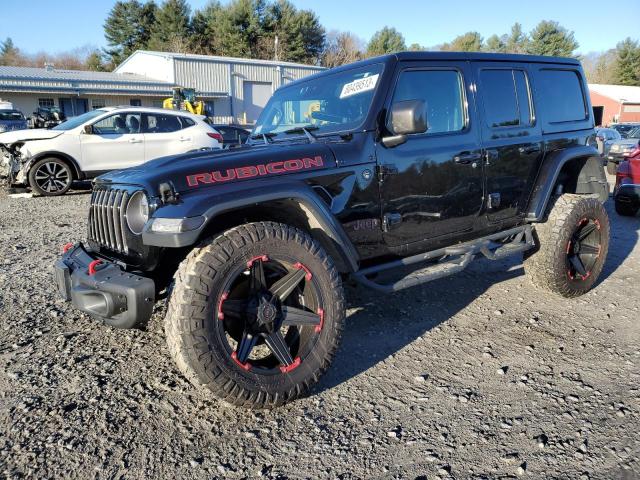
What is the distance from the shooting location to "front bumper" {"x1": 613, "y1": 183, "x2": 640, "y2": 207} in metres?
7.96

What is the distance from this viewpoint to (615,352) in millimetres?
3619

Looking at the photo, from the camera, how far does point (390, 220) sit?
3.42 metres

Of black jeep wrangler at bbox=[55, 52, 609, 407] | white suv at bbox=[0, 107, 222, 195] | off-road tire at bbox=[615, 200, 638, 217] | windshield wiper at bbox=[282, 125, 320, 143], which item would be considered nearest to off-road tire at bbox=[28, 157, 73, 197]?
white suv at bbox=[0, 107, 222, 195]

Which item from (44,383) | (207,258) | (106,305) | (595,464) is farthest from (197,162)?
(595,464)

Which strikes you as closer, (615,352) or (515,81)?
(615,352)

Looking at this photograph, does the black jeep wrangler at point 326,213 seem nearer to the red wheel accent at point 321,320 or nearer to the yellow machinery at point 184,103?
the red wheel accent at point 321,320

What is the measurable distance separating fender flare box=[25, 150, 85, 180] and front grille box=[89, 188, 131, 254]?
7.80 metres

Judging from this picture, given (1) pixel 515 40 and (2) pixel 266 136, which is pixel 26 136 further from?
(1) pixel 515 40

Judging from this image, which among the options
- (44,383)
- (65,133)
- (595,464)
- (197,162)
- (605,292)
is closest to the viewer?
(595,464)

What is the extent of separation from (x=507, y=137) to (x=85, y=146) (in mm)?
8925

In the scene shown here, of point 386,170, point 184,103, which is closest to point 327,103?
point 386,170

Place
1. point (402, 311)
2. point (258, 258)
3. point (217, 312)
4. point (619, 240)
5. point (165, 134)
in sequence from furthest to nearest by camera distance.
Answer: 1. point (165, 134)
2. point (619, 240)
3. point (402, 311)
4. point (258, 258)
5. point (217, 312)

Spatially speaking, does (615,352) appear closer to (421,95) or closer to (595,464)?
(595,464)

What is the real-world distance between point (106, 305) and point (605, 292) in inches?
179
